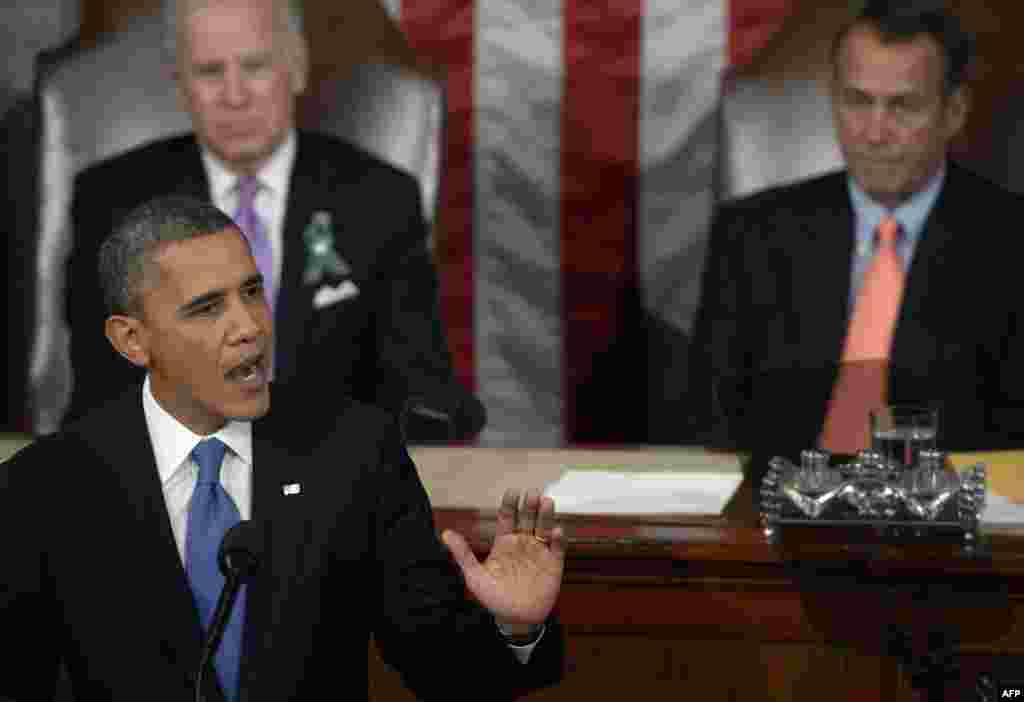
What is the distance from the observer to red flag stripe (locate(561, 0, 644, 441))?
174 inches

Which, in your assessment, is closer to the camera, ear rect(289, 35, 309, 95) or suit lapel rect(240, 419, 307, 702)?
suit lapel rect(240, 419, 307, 702)

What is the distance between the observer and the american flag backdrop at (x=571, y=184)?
4395mm

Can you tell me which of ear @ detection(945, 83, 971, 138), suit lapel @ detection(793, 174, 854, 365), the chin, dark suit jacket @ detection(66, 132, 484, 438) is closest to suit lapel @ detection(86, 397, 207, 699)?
the chin

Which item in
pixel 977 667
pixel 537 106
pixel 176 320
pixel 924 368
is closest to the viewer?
pixel 176 320

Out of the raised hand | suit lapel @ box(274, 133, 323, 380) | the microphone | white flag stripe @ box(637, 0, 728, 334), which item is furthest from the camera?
white flag stripe @ box(637, 0, 728, 334)

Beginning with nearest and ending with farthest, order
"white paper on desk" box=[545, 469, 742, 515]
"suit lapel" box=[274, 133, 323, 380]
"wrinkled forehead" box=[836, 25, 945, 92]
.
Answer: "white paper on desk" box=[545, 469, 742, 515] < "wrinkled forehead" box=[836, 25, 945, 92] < "suit lapel" box=[274, 133, 323, 380]

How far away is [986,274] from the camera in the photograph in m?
4.18

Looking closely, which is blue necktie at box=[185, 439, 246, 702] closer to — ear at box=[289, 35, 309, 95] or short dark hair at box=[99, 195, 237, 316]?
short dark hair at box=[99, 195, 237, 316]

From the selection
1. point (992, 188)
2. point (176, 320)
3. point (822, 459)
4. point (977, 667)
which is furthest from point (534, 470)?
point (992, 188)

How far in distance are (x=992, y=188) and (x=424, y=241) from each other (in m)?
1.35

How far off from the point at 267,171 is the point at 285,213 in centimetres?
12

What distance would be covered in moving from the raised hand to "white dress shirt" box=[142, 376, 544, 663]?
0.28m

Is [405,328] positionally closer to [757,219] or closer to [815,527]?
[757,219]

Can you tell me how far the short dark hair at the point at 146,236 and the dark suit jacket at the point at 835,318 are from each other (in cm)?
206
